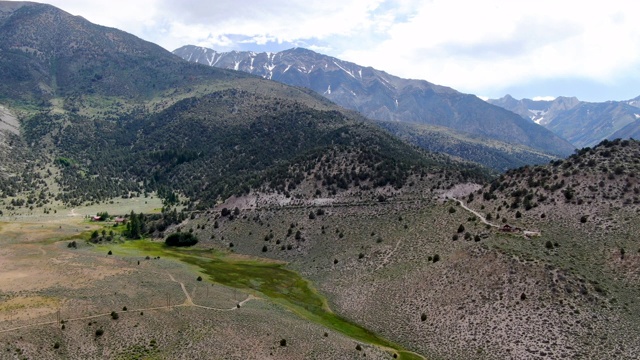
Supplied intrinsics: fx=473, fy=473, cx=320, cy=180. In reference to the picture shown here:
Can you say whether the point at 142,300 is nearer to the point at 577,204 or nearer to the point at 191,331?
the point at 191,331

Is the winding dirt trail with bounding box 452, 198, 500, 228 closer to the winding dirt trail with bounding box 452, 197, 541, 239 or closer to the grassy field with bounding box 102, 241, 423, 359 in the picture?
the winding dirt trail with bounding box 452, 197, 541, 239

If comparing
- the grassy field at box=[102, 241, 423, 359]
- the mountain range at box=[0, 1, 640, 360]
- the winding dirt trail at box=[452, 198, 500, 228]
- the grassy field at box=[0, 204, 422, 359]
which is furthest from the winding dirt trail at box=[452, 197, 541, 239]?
the grassy field at box=[0, 204, 422, 359]

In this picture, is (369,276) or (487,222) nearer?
(369,276)

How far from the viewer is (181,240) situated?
410 feet

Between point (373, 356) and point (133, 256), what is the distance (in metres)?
62.0

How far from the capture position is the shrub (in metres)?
125

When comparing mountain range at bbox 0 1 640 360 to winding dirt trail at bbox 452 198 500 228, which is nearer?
mountain range at bbox 0 1 640 360

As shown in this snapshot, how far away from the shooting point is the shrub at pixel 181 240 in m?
125

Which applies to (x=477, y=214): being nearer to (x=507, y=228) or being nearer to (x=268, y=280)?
(x=507, y=228)

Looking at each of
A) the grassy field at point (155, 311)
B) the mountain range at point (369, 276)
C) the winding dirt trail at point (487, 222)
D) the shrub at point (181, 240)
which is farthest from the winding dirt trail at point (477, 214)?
the shrub at point (181, 240)

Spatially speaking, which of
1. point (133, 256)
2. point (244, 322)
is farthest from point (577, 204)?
point (133, 256)

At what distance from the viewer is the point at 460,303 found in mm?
69312

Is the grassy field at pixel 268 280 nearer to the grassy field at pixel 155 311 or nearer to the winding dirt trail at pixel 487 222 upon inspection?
the grassy field at pixel 155 311

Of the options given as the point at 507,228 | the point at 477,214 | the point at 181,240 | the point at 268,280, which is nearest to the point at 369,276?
the point at 268,280
